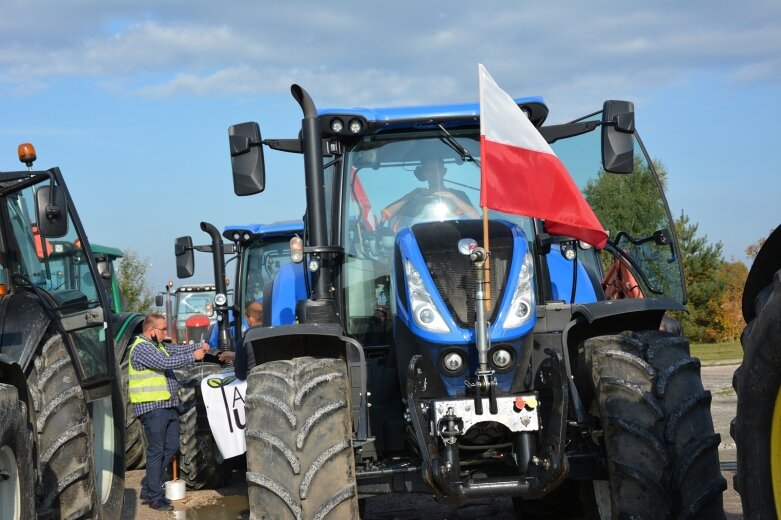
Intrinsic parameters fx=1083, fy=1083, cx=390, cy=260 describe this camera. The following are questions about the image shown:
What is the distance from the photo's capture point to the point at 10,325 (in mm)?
5844

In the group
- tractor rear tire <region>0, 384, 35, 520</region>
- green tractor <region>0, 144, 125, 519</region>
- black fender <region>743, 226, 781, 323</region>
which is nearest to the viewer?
black fender <region>743, 226, 781, 323</region>

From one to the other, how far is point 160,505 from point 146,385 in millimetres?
→ 1067

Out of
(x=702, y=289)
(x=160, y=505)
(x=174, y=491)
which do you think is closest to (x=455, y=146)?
(x=160, y=505)

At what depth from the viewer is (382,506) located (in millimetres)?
8414

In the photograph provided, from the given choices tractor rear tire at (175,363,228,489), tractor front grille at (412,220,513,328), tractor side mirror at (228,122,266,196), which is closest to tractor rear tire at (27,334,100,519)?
tractor side mirror at (228,122,266,196)

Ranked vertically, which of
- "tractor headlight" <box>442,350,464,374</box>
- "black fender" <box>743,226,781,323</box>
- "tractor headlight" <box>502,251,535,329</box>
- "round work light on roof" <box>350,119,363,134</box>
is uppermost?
"round work light on roof" <box>350,119,363,134</box>

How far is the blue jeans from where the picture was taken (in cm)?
952

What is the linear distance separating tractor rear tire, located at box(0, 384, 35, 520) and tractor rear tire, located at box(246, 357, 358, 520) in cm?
104

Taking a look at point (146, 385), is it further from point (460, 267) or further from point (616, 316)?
point (616, 316)

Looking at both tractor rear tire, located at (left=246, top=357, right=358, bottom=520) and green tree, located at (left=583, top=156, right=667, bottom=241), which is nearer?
tractor rear tire, located at (left=246, top=357, right=358, bottom=520)

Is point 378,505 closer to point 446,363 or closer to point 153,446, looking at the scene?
point 153,446

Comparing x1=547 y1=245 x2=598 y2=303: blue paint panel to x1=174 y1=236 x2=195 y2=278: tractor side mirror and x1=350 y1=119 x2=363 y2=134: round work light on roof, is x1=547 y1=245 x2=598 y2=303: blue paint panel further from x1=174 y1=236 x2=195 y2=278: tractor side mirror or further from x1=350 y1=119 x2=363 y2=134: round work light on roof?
x1=174 y1=236 x2=195 y2=278: tractor side mirror

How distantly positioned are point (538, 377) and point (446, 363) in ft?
1.88

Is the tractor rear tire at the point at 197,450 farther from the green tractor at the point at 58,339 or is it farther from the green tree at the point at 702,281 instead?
the green tree at the point at 702,281
